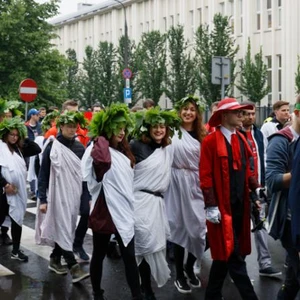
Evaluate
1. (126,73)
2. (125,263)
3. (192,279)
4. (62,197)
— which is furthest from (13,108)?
(126,73)

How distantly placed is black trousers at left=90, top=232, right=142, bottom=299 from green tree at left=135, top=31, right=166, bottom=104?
106ft

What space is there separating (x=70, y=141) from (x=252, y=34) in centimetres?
3420

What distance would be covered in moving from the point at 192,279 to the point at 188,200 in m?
0.85

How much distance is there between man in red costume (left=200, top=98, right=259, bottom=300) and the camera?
5.85 meters

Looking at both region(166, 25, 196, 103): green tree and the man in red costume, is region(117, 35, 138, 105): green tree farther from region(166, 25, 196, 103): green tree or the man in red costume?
the man in red costume

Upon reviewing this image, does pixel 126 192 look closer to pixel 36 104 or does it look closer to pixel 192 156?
pixel 192 156

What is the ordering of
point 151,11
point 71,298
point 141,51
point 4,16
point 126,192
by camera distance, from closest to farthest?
point 126,192
point 71,298
point 4,16
point 141,51
point 151,11

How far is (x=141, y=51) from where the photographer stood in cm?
3850

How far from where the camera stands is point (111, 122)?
6.39 metres

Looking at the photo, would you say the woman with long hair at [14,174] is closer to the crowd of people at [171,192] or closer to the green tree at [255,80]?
the crowd of people at [171,192]

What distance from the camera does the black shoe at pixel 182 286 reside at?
6953 mm

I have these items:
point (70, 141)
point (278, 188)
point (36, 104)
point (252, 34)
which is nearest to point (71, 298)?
point (70, 141)

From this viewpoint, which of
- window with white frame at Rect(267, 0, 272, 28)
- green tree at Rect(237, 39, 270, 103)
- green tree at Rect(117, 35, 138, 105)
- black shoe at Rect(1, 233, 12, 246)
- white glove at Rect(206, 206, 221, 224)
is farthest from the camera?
green tree at Rect(117, 35, 138, 105)

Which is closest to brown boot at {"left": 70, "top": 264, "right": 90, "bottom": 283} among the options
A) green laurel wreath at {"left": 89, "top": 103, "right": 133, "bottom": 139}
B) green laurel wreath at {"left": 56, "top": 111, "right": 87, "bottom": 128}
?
green laurel wreath at {"left": 56, "top": 111, "right": 87, "bottom": 128}
